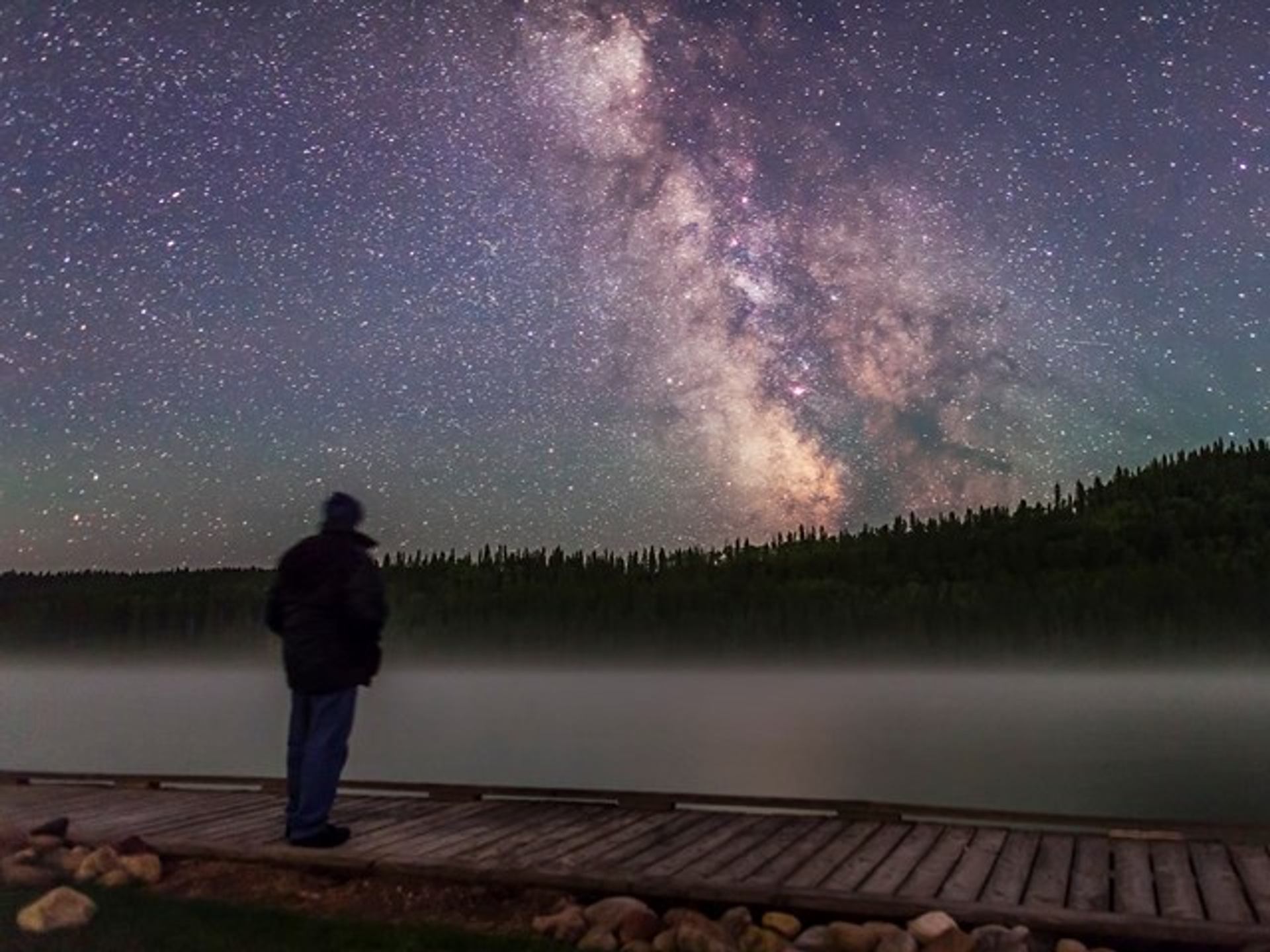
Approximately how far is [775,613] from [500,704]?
235ft

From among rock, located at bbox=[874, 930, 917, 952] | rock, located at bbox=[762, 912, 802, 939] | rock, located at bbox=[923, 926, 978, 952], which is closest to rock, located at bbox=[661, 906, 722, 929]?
rock, located at bbox=[762, 912, 802, 939]

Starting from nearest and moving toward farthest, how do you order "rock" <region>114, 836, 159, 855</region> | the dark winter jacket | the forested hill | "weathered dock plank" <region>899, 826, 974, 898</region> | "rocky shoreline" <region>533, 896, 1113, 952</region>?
"rocky shoreline" <region>533, 896, 1113, 952</region> < "weathered dock plank" <region>899, 826, 974, 898</region> < the dark winter jacket < "rock" <region>114, 836, 159, 855</region> < the forested hill

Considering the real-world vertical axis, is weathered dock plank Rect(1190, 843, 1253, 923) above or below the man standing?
below

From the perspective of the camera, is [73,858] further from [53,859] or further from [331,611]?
[331,611]

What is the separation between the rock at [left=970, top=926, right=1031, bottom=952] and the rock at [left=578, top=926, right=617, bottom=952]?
230 centimetres

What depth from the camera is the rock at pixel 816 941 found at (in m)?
7.21

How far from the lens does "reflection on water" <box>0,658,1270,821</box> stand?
3312 centimetres

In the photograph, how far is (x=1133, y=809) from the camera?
27.1m

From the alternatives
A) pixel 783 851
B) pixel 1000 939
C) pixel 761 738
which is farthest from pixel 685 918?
pixel 761 738

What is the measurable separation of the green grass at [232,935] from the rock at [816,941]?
62.2 inches

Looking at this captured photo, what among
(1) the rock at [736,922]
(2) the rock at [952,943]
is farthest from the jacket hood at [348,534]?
(2) the rock at [952,943]

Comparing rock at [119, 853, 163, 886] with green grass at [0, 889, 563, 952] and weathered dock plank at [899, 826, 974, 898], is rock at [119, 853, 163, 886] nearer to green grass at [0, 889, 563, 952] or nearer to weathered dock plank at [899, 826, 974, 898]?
green grass at [0, 889, 563, 952]

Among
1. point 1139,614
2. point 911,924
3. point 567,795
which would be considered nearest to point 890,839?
point 911,924

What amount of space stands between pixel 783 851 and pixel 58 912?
5468mm
